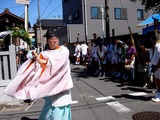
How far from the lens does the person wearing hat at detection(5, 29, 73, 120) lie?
3.74 m

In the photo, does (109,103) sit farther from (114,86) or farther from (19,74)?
(19,74)

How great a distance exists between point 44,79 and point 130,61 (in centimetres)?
622

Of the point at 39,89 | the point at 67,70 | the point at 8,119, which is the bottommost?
the point at 8,119

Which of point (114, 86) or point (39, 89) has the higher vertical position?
point (39, 89)

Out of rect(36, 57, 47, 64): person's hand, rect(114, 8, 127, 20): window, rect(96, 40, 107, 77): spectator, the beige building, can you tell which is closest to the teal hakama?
rect(36, 57, 47, 64): person's hand

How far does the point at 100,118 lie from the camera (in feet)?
17.7

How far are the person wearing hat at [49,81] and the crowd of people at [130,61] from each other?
→ 346 centimetres

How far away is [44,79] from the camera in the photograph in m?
3.76

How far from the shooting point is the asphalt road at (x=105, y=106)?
18.4 feet

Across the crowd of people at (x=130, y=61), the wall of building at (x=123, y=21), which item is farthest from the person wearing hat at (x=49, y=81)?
the wall of building at (x=123, y=21)

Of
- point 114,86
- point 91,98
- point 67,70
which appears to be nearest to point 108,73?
point 114,86

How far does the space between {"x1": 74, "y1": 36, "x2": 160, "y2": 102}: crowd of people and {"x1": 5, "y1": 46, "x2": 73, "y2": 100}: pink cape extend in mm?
3467

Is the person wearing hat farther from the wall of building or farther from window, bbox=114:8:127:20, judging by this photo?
window, bbox=114:8:127:20

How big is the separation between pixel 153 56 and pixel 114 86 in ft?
9.86
